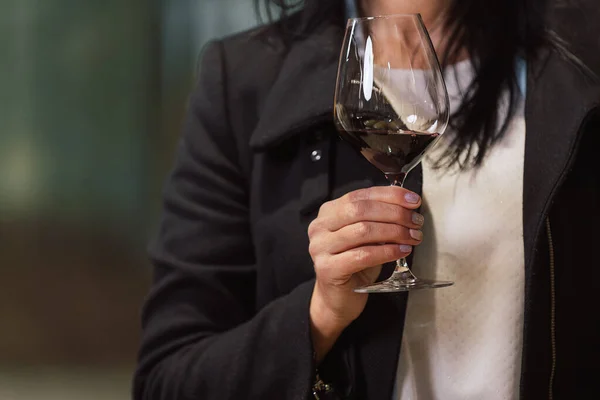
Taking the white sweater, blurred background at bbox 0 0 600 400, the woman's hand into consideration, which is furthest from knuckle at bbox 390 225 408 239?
blurred background at bbox 0 0 600 400

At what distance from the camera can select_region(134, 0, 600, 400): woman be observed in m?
1.00

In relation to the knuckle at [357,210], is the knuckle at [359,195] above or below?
above

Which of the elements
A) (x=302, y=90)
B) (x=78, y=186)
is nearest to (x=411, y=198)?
(x=302, y=90)

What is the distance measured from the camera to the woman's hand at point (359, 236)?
2.72 ft

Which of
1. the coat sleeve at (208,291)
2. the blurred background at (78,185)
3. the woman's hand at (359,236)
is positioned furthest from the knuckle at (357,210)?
the blurred background at (78,185)

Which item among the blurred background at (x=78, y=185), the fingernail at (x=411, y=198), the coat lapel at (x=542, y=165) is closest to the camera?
the fingernail at (x=411, y=198)

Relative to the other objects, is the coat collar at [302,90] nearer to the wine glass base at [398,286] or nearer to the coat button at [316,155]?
the coat button at [316,155]

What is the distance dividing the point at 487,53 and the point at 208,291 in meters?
0.45

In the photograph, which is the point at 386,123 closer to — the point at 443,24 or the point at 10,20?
the point at 443,24

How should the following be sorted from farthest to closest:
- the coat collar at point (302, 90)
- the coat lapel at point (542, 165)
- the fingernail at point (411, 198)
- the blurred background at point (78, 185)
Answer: the blurred background at point (78, 185), the coat collar at point (302, 90), the coat lapel at point (542, 165), the fingernail at point (411, 198)

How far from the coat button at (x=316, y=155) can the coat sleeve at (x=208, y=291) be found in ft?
0.36

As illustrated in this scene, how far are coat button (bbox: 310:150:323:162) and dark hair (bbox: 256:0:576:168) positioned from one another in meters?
0.15

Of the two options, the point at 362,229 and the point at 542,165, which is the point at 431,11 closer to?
the point at 542,165

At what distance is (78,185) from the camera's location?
2.39m
